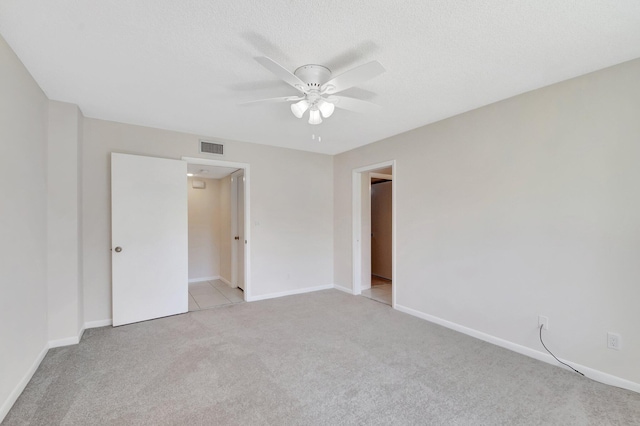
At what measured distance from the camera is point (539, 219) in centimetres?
260

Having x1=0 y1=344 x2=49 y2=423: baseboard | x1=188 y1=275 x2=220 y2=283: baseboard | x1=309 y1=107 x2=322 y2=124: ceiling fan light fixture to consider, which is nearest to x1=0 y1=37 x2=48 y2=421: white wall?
x1=0 y1=344 x2=49 y2=423: baseboard

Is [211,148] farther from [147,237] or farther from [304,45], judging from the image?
[304,45]

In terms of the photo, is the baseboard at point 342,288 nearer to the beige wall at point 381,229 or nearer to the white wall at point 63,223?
the beige wall at point 381,229

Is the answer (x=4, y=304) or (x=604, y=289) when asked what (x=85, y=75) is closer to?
(x=4, y=304)

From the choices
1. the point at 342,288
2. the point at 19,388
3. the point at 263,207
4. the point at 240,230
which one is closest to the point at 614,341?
the point at 342,288

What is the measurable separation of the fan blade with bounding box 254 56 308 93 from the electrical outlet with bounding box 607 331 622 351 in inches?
123

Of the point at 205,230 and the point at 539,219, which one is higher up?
the point at 539,219

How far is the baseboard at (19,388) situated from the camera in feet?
5.94

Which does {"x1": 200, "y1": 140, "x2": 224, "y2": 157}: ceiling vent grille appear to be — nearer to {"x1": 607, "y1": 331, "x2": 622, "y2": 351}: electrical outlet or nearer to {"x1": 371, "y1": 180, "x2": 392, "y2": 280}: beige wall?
{"x1": 371, "y1": 180, "x2": 392, "y2": 280}: beige wall

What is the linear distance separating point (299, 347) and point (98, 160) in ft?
10.7

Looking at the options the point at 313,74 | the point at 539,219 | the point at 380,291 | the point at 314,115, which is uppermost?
the point at 313,74

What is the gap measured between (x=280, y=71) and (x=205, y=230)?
498cm

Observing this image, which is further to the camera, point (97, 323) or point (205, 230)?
point (205, 230)

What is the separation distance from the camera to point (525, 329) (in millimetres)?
2670
